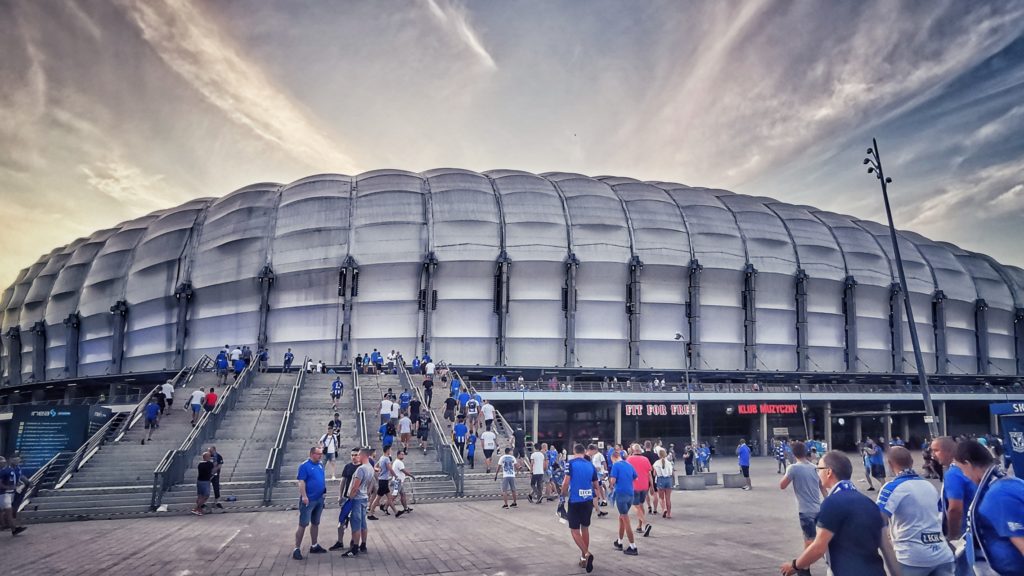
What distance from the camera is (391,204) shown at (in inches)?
2084

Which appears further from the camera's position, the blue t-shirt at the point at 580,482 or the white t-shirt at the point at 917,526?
the blue t-shirt at the point at 580,482

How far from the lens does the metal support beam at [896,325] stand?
59.4 metres

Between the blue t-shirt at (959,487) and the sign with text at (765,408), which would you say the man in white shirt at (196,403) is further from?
the sign with text at (765,408)

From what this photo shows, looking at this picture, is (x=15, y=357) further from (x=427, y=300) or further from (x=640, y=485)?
(x=640, y=485)

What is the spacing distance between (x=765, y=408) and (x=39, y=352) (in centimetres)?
6782

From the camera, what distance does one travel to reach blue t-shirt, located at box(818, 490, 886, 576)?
4840 mm

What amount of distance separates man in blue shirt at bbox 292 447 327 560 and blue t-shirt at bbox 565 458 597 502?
14.3 ft

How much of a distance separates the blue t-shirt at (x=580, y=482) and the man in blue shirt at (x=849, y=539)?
17.1 feet

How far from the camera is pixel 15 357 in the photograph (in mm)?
67750

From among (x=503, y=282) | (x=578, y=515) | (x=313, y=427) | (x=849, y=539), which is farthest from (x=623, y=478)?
(x=503, y=282)

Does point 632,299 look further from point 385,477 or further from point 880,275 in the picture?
point 385,477

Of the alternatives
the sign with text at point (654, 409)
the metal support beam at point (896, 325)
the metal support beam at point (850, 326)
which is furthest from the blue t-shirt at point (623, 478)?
the metal support beam at point (896, 325)

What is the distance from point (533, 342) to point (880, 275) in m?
33.7

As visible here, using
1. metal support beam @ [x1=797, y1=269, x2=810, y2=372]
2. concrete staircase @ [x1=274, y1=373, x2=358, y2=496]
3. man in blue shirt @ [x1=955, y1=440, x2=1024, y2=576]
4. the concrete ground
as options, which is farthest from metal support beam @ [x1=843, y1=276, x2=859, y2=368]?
man in blue shirt @ [x1=955, y1=440, x2=1024, y2=576]
